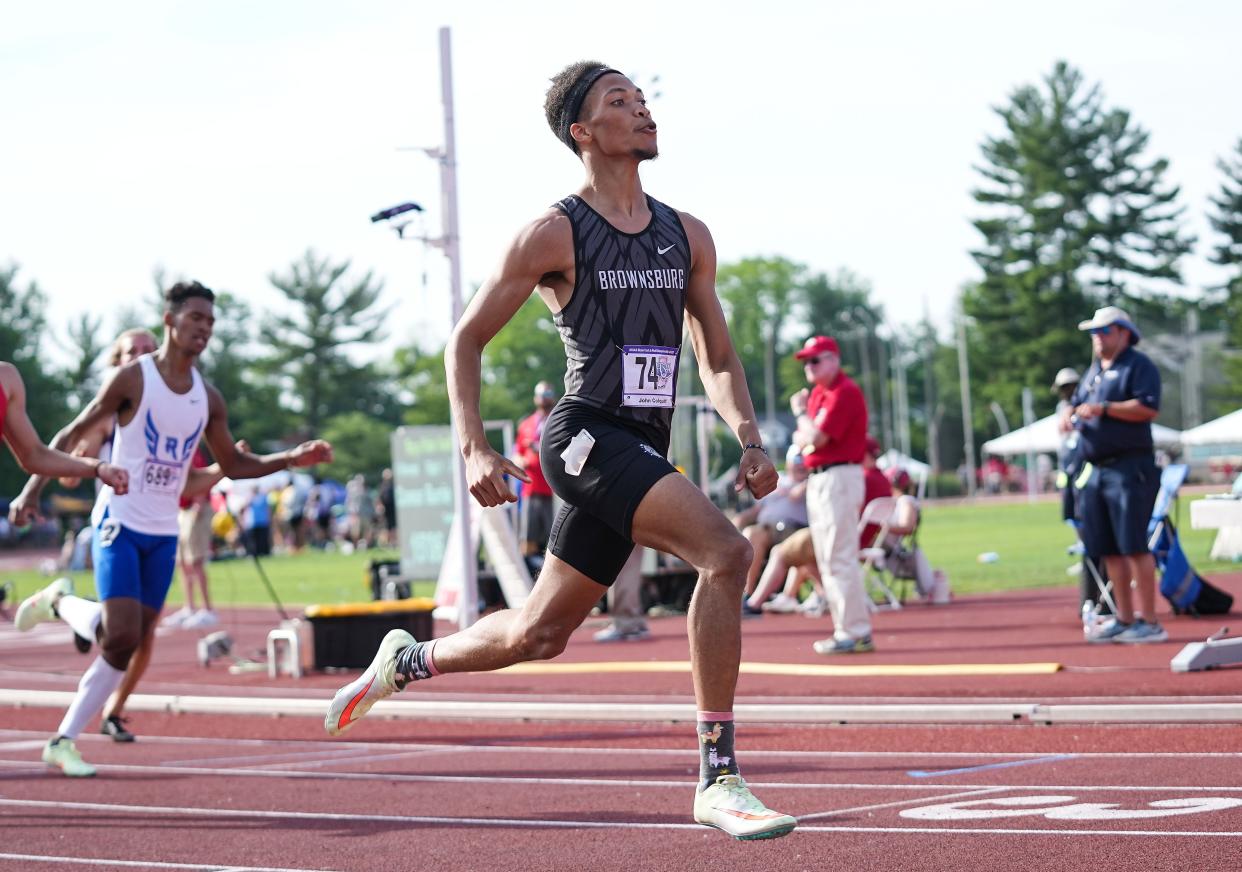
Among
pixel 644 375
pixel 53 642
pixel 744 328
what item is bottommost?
pixel 53 642

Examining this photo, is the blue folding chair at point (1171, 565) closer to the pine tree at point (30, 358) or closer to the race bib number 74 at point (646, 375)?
the race bib number 74 at point (646, 375)

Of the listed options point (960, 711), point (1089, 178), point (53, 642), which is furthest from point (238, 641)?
point (1089, 178)

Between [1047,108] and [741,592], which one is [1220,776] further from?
[1047,108]

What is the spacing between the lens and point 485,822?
709cm

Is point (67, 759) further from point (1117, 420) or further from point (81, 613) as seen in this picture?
point (1117, 420)

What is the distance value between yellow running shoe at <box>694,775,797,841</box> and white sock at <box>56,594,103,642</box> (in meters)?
5.14

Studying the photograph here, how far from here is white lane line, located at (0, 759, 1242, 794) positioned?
7008 millimetres

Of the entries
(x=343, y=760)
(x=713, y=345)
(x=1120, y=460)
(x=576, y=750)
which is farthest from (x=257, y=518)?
(x=713, y=345)

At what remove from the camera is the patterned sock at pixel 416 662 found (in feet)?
20.4

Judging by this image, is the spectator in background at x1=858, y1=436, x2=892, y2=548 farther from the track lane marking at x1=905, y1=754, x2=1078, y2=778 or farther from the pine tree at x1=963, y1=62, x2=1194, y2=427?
the pine tree at x1=963, y1=62, x2=1194, y2=427

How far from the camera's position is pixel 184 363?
9.37 m

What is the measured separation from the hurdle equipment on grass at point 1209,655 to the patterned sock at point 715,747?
5690 millimetres

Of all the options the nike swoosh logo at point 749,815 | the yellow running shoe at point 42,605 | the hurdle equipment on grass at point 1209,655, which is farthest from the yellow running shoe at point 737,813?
the yellow running shoe at point 42,605

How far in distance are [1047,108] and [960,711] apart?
314 ft
